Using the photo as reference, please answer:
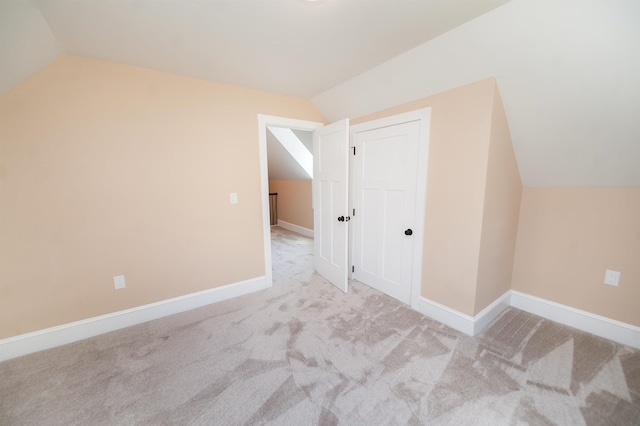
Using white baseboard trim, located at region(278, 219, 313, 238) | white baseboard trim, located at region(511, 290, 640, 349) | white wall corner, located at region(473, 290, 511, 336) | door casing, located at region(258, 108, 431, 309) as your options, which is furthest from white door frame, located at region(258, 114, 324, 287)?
white baseboard trim, located at region(511, 290, 640, 349)

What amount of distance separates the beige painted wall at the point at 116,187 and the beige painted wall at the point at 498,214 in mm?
2268

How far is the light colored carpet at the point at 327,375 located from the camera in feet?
4.63

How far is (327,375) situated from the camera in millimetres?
1677

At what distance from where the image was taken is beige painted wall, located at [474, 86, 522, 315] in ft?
6.31

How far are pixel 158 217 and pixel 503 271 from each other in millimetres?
3443

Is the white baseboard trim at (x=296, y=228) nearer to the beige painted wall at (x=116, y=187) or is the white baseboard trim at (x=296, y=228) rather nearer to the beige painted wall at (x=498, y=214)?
the beige painted wall at (x=116, y=187)

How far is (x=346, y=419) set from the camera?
1.37 m

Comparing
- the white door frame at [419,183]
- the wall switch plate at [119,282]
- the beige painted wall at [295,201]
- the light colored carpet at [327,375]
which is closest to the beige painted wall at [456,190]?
the white door frame at [419,183]

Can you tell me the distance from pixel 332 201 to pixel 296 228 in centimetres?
327

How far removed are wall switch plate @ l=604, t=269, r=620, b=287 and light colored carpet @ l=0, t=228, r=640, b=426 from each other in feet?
1.61

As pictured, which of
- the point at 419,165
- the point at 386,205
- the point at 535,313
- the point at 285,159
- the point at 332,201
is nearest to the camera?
the point at 419,165

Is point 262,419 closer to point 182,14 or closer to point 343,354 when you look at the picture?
point 343,354

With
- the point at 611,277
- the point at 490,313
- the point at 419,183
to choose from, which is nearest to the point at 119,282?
the point at 419,183

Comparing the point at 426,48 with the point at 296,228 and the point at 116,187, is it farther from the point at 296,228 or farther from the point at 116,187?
the point at 296,228
